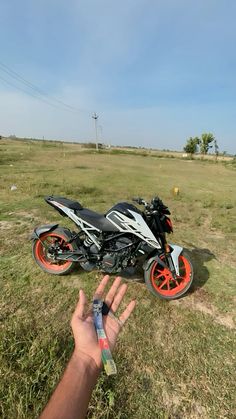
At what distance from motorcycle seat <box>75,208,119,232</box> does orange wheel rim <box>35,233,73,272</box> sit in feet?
1.75

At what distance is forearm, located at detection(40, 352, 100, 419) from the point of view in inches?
40.5

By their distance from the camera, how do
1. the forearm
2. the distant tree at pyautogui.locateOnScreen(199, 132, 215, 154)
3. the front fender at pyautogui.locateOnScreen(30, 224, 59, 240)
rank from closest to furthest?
1. the forearm
2. the front fender at pyautogui.locateOnScreen(30, 224, 59, 240)
3. the distant tree at pyautogui.locateOnScreen(199, 132, 215, 154)

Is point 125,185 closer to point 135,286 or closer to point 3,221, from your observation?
point 3,221

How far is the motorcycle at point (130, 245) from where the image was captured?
9.34ft

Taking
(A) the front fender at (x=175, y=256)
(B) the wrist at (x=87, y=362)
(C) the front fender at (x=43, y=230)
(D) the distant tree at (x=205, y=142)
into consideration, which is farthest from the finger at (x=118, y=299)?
(D) the distant tree at (x=205, y=142)

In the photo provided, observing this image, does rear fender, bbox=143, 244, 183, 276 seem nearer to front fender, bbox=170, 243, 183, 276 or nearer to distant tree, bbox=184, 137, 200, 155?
front fender, bbox=170, 243, 183, 276

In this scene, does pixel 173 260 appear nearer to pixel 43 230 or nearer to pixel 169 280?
pixel 169 280

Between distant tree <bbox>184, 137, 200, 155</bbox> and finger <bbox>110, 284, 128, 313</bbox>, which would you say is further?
distant tree <bbox>184, 137, 200, 155</bbox>

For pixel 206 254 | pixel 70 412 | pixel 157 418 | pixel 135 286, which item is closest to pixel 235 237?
pixel 206 254

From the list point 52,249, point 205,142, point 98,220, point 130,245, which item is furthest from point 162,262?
point 205,142

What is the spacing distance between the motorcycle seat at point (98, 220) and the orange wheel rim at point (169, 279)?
2.45 feet

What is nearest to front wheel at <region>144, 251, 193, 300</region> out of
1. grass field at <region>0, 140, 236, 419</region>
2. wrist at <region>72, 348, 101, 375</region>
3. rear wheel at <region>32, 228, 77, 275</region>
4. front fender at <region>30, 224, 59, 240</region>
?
grass field at <region>0, 140, 236, 419</region>

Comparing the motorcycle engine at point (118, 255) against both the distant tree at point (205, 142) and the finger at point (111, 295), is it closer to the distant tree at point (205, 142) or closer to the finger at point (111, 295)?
the finger at point (111, 295)

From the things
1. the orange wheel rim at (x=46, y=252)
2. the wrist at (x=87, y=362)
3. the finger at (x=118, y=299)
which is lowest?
the orange wheel rim at (x=46, y=252)
